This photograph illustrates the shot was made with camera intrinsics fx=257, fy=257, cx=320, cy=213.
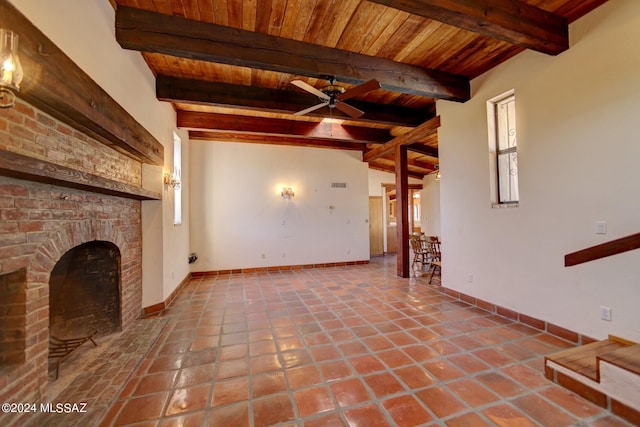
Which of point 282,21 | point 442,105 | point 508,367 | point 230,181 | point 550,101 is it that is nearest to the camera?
point 508,367

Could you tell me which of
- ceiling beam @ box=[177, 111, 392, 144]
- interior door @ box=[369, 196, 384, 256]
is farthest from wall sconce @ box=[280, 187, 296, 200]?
interior door @ box=[369, 196, 384, 256]

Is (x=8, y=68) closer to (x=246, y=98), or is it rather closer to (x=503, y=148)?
(x=246, y=98)

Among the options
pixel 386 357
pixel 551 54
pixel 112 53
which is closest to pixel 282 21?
pixel 112 53

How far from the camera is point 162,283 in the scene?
3.63 metres

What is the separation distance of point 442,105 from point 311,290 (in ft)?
12.7

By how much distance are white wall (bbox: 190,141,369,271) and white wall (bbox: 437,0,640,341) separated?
350 cm

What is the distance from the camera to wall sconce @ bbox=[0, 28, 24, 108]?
43.6 inches

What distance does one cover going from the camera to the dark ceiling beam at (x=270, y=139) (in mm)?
5762

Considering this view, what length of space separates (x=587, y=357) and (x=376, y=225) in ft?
21.1

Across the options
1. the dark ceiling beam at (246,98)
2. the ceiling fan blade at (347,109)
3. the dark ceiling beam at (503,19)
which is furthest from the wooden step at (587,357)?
the dark ceiling beam at (246,98)

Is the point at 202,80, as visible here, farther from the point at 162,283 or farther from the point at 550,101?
the point at 550,101

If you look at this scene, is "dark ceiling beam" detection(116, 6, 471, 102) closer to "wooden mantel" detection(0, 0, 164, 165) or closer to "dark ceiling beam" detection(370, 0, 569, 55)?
"wooden mantel" detection(0, 0, 164, 165)

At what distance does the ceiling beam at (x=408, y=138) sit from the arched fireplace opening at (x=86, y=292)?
16.1 feet

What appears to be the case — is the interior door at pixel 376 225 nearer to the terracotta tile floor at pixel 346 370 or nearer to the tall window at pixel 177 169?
the terracotta tile floor at pixel 346 370
